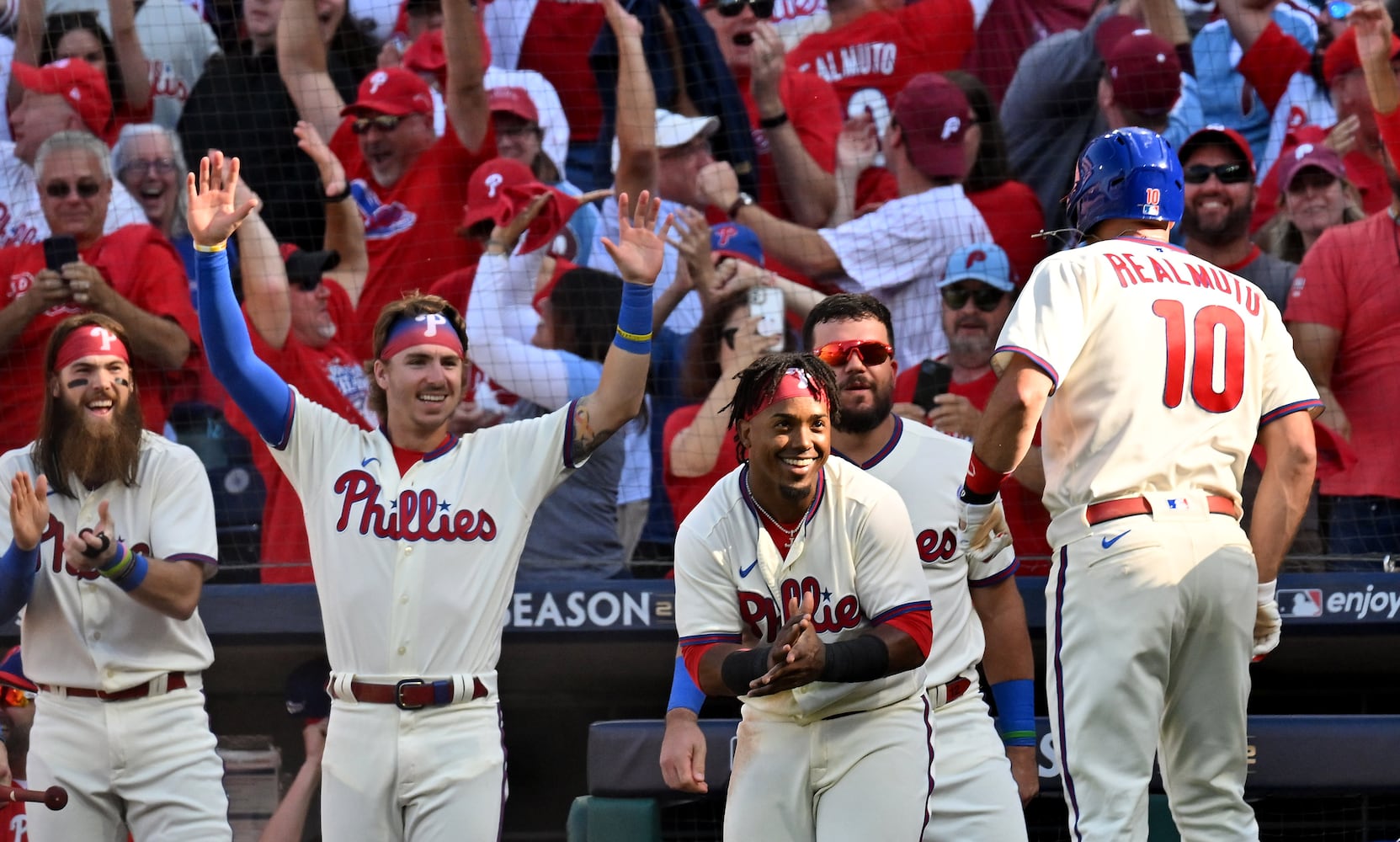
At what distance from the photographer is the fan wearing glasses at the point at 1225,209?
197 inches

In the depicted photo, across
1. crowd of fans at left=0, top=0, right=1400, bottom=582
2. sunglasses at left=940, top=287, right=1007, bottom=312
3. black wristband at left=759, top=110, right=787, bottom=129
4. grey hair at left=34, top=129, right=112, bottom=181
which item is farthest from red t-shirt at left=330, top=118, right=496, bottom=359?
sunglasses at left=940, top=287, right=1007, bottom=312

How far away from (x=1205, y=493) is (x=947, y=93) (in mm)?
3133

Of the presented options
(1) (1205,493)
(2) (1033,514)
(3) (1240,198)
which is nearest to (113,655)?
(1) (1205,493)

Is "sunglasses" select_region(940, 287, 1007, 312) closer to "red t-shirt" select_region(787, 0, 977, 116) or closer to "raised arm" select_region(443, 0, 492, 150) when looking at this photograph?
"red t-shirt" select_region(787, 0, 977, 116)

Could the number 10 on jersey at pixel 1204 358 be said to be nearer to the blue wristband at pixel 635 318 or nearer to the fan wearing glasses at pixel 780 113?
the blue wristband at pixel 635 318

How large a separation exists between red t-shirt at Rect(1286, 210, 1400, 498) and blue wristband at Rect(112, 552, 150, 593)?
367cm

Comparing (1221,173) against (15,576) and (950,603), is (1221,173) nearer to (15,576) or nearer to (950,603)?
(950,603)

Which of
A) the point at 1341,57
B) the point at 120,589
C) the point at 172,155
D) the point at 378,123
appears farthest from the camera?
the point at 172,155

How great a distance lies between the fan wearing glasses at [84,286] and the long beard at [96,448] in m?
1.94

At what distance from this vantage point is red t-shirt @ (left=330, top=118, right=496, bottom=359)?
5668 mm

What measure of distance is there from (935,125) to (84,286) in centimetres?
315

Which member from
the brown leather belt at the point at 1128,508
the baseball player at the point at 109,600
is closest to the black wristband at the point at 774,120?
the baseball player at the point at 109,600

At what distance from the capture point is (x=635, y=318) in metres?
3.15

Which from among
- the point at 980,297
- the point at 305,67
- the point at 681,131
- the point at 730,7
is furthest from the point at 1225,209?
the point at 305,67
